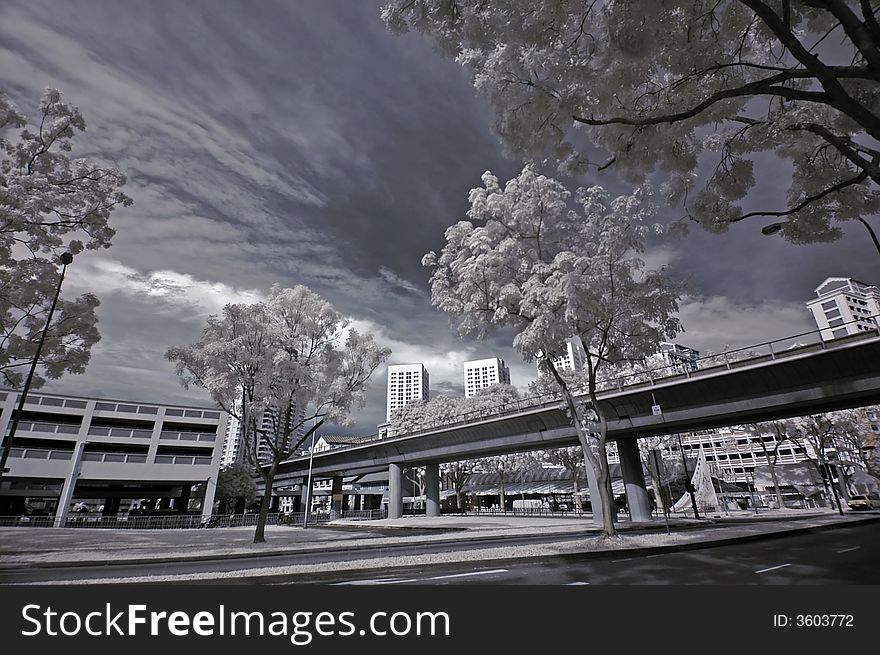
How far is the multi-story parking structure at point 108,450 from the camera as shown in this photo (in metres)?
53.0

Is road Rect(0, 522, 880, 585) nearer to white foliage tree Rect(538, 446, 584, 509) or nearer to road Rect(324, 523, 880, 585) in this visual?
road Rect(324, 523, 880, 585)

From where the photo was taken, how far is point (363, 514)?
5288cm

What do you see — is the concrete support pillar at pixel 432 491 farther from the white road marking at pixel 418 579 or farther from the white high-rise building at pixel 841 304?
the white high-rise building at pixel 841 304

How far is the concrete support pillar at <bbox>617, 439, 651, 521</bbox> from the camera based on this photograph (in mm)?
30480

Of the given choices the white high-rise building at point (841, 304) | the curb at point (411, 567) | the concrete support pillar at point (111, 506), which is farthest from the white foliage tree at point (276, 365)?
the white high-rise building at point (841, 304)

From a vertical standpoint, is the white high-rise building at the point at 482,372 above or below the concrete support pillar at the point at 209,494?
above

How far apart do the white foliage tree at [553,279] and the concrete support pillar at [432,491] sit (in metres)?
38.0

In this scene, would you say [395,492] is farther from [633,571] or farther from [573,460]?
[633,571]

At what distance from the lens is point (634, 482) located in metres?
31.7

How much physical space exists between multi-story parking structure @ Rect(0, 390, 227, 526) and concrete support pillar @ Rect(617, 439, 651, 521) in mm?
50483

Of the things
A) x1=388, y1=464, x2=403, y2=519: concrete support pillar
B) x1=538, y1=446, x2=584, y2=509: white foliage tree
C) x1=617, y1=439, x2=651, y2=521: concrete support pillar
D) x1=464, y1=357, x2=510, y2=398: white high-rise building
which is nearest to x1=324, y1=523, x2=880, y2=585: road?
x1=617, y1=439, x2=651, y2=521: concrete support pillar

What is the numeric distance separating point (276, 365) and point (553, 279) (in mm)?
12565

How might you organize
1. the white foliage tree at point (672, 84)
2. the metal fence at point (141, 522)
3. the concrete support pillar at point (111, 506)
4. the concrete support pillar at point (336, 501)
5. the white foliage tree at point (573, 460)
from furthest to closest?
the concrete support pillar at point (111, 506), the concrete support pillar at point (336, 501), the white foliage tree at point (573, 460), the metal fence at point (141, 522), the white foliage tree at point (672, 84)

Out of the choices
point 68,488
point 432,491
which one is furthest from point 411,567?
point 68,488
